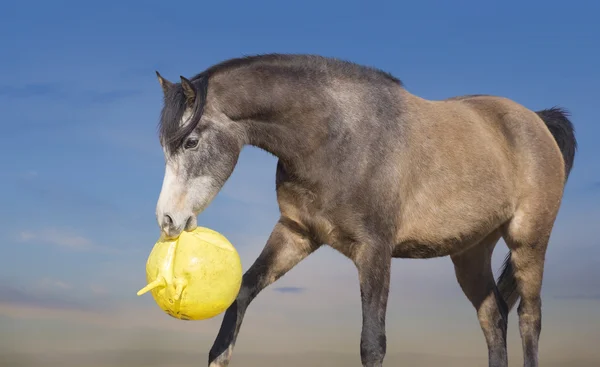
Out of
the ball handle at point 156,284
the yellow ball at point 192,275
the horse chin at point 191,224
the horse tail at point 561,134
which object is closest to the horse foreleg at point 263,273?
the yellow ball at point 192,275

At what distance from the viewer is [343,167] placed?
627 cm

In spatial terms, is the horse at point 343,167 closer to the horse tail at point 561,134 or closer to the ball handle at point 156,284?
the ball handle at point 156,284

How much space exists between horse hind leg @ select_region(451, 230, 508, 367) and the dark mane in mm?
2413

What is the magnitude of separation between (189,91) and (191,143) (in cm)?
41

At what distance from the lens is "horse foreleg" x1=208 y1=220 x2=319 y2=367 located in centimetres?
631

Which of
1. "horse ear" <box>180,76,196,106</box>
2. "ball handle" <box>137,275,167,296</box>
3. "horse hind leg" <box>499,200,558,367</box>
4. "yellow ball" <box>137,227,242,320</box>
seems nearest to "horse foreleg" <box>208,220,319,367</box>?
"yellow ball" <box>137,227,242,320</box>

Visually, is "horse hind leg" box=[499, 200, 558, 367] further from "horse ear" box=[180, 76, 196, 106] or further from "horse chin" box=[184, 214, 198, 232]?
"horse ear" box=[180, 76, 196, 106]

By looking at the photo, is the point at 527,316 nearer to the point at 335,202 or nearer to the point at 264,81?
the point at 335,202

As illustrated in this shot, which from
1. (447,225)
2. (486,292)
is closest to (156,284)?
(447,225)

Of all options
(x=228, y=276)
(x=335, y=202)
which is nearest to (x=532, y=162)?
(x=335, y=202)

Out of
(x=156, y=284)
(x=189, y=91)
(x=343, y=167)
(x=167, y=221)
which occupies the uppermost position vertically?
(x=189, y=91)

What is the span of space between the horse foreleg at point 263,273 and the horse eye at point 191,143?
50.4 inches

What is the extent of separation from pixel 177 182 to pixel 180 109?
0.58 metres

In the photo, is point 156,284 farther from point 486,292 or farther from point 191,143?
point 486,292
